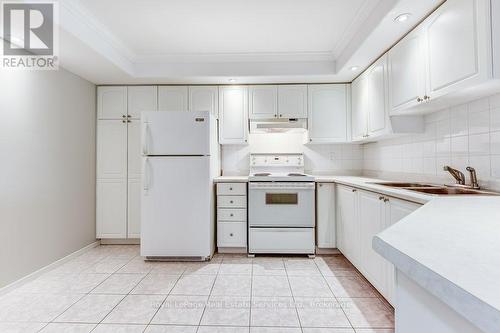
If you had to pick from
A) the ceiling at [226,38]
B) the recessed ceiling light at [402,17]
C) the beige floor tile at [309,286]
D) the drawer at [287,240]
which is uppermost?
the ceiling at [226,38]

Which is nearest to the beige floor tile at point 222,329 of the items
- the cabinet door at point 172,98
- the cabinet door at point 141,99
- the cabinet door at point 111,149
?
the cabinet door at point 111,149

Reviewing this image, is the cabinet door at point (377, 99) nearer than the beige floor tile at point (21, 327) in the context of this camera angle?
No

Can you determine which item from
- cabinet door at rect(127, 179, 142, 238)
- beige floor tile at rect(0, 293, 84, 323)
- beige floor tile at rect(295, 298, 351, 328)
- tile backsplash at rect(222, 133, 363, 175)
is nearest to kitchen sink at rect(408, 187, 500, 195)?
beige floor tile at rect(295, 298, 351, 328)

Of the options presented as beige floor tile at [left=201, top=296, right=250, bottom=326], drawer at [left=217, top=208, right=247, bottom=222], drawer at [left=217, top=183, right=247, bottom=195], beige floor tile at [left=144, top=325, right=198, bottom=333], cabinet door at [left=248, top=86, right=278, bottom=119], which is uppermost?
cabinet door at [left=248, top=86, right=278, bottom=119]

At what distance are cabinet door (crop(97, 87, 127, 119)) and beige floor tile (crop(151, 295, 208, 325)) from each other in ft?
8.07

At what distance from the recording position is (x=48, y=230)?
102 inches

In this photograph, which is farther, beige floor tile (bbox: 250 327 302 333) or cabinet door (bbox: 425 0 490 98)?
beige floor tile (bbox: 250 327 302 333)

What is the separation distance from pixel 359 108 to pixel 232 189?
1.80 m

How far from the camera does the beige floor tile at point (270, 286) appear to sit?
214cm

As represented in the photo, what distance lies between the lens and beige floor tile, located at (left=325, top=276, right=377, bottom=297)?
6.94ft

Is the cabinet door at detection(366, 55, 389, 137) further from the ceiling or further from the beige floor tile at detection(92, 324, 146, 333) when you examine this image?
the beige floor tile at detection(92, 324, 146, 333)

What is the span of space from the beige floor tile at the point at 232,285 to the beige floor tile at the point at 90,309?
2.56 ft

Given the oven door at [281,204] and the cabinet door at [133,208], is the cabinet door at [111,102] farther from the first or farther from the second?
the oven door at [281,204]

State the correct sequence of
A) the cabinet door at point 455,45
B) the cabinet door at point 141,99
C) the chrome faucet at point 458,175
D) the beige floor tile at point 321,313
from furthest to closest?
1. the cabinet door at point 141,99
2. the chrome faucet at point 458,175
3. the beige floor tile at point 321,313
4. the cabinet door at point 455,45
